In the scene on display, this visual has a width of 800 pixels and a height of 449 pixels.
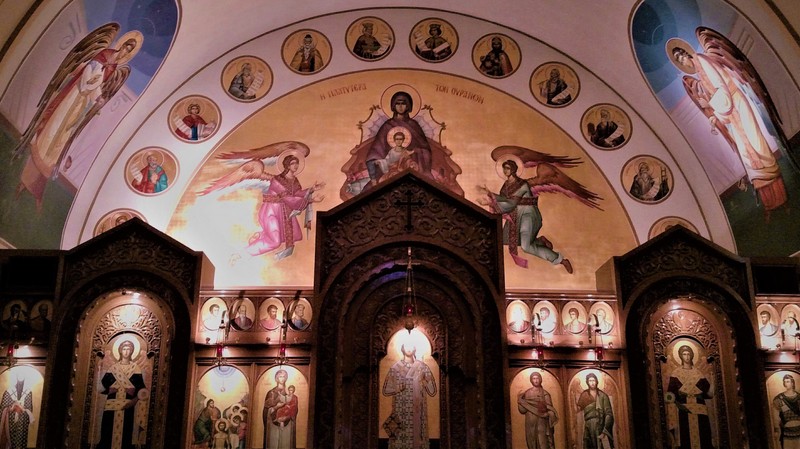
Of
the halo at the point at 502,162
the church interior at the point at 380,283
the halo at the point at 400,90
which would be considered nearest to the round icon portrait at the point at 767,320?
the church interior at the point at 380,283

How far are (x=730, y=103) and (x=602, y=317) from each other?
4.32m

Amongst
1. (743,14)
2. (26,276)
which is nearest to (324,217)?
(26,276)

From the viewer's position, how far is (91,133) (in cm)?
1315

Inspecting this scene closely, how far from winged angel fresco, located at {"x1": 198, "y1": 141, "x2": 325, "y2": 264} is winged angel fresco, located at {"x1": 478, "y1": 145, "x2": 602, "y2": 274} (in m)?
3.41

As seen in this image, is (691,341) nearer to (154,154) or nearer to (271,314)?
(271,314)

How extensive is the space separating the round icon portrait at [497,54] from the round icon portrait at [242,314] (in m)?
6.82

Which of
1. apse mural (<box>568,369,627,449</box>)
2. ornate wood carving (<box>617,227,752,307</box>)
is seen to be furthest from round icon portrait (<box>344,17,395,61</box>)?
apse mural (<box>568,369,627,449</box>)

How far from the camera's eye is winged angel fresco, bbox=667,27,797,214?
11844 millimetres

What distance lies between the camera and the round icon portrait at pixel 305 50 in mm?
14969

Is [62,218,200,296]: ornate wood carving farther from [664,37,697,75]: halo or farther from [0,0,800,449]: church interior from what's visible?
[664,37,697,75]: halo

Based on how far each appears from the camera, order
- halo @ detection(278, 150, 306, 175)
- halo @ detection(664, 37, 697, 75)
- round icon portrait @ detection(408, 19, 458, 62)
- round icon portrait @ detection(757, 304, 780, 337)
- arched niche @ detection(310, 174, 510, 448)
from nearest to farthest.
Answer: arched niche @ detection(310, 174, 510, 448)
round icon portrait @ detection(757, 304, 780, 337)
halo @ detection(664, 37, 697, 75)
halo @ detection(278, 150, 306, 175)
round icon portrait @ detection(408, 19, 458, 62)

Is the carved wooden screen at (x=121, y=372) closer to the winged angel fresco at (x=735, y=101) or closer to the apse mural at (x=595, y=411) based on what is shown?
the apse mural at (x=595, y=411)

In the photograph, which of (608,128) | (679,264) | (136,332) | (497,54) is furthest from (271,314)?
(608,128)

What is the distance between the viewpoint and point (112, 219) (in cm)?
1415
